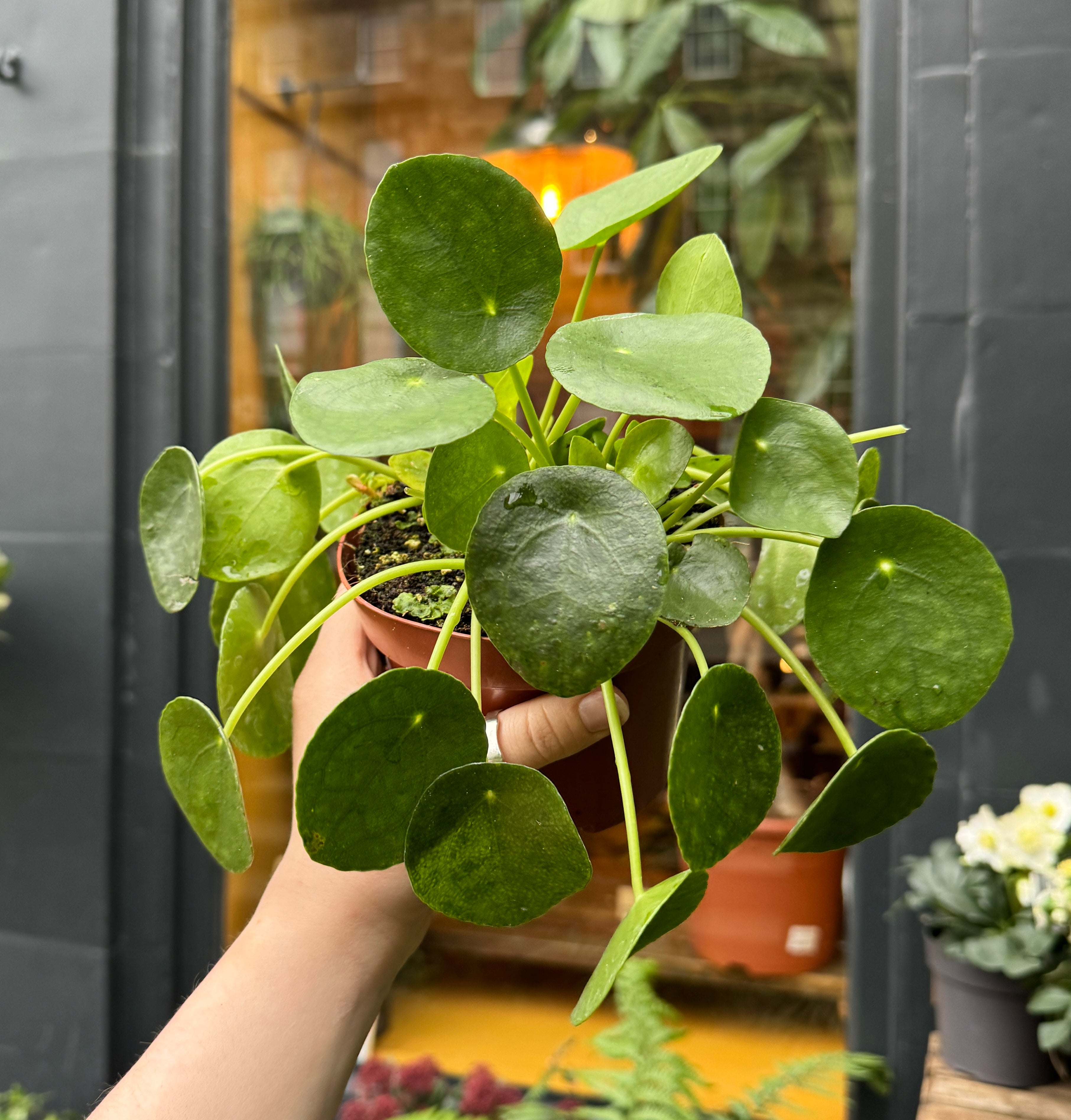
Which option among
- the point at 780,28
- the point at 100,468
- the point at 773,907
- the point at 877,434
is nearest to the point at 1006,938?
the point at 773,907

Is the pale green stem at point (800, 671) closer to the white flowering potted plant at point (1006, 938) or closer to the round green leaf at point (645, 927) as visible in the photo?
the round green leaf at point (645, 927)

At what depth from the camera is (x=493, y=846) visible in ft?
1.09

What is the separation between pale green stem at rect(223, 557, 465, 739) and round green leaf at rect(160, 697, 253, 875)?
21 millimetres

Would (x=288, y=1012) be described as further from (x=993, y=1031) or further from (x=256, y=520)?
(x=993, y=1031)

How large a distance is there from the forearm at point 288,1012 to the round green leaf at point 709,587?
230 mm

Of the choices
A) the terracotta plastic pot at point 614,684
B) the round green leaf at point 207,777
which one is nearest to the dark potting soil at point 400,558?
the terracotta plastic pot at point 614,684

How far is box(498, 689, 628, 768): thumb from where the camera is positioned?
Answer: 0.42 m

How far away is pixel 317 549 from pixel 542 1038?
3.93ft

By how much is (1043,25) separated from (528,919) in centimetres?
126

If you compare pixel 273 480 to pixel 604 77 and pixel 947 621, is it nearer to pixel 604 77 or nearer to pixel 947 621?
A: pixel 947 621

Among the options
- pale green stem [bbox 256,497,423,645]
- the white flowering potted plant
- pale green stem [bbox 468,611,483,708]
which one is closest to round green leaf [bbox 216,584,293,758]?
pale green stem [bbox 256,497,423,645]

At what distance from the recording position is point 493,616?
297mm

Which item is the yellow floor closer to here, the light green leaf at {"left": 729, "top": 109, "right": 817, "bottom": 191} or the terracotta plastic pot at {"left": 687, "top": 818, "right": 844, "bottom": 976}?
the terracotta plastic pot at {"left": 687, "top": 818, "right": 844, "bottom": 976}

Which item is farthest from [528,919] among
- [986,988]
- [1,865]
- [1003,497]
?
[1,865]
